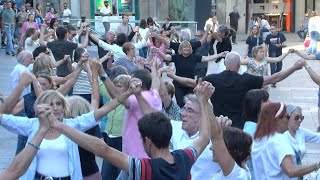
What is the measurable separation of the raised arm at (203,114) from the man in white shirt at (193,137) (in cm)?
43

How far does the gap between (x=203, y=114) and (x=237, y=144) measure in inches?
13.3

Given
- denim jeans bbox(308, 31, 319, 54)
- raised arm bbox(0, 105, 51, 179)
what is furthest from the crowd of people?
denim jeans bbox(308, 31, 319, 54)

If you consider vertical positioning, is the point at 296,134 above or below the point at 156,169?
below

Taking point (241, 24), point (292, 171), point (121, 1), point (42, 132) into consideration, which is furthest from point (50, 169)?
point (241, 24)

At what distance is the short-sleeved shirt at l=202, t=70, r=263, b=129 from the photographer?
8.62 m

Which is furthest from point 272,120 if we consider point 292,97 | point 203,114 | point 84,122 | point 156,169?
point 292,97

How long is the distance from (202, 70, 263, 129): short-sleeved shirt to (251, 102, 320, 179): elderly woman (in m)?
2.70

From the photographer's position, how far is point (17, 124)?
586cm

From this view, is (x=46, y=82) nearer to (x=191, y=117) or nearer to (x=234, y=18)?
(x=191, y=117)

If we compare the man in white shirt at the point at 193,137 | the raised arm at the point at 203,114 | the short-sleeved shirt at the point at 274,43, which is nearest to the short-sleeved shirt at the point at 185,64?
the man in white shirt at the point at 193,137

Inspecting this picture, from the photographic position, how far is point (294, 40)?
34.3 metres

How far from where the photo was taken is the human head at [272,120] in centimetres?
582

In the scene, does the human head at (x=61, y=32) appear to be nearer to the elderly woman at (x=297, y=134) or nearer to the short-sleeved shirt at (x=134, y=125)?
the short-sleeved shirt at (x=134, y=125)

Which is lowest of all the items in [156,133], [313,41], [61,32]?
[313,41]
